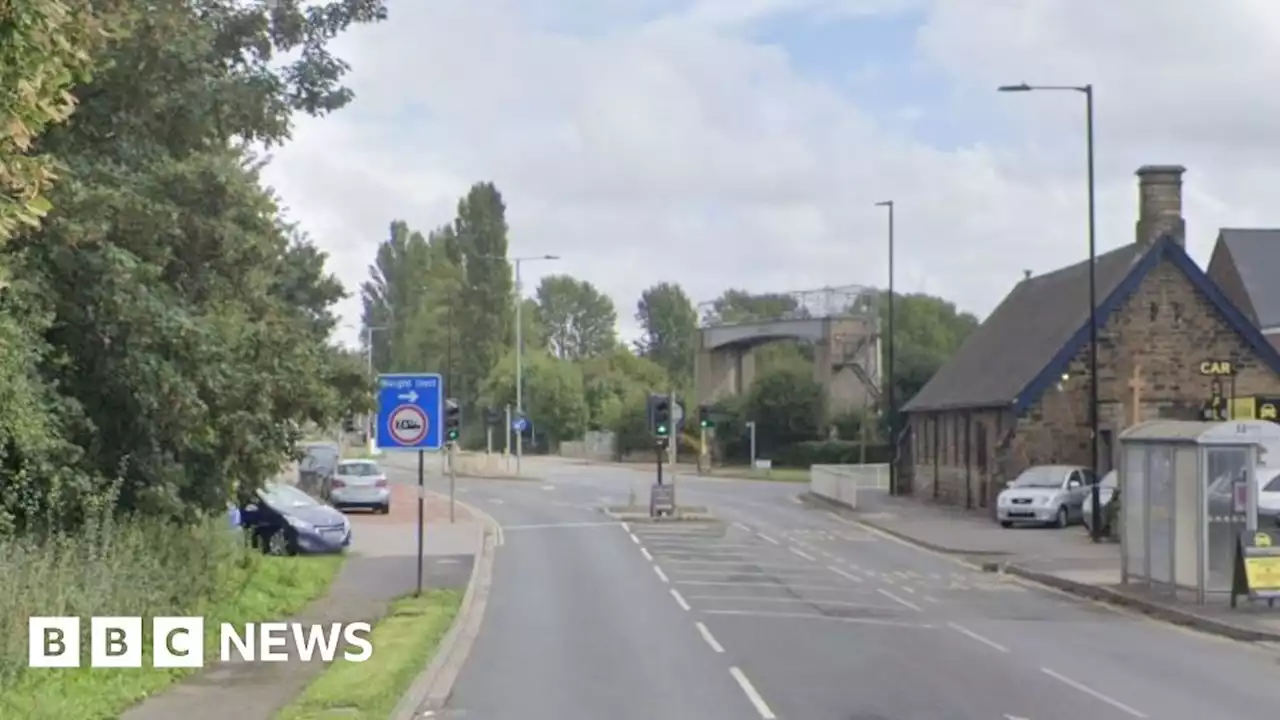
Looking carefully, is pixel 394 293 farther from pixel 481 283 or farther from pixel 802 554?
pixel 802 554

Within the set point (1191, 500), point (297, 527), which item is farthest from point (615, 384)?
point (1191, 500)

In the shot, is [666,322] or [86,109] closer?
[86,109]

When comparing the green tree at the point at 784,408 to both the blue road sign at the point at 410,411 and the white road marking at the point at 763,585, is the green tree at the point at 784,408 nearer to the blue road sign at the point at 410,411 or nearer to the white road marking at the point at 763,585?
the white road marking at the point at 763,585

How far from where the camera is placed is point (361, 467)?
164ft

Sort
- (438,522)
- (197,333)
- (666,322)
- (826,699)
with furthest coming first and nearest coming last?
(666,322), (438,522), (197,333), (826,699)

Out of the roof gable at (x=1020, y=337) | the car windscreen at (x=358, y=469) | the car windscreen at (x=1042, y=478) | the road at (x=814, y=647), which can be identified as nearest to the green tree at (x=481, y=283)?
the roof gable at (x=1020, y=337)

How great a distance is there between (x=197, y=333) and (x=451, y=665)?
171 inches

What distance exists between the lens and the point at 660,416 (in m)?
46.1

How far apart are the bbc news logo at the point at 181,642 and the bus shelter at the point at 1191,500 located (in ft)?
40.3

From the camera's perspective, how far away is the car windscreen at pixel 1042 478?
145ft

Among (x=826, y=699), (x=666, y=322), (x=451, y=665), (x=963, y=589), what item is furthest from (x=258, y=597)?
(x=666, y=322)

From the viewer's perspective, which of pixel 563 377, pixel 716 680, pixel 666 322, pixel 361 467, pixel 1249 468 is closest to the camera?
pixel 716 680

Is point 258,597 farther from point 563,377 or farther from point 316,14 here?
point 563,377

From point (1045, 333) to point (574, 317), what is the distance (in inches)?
4842
